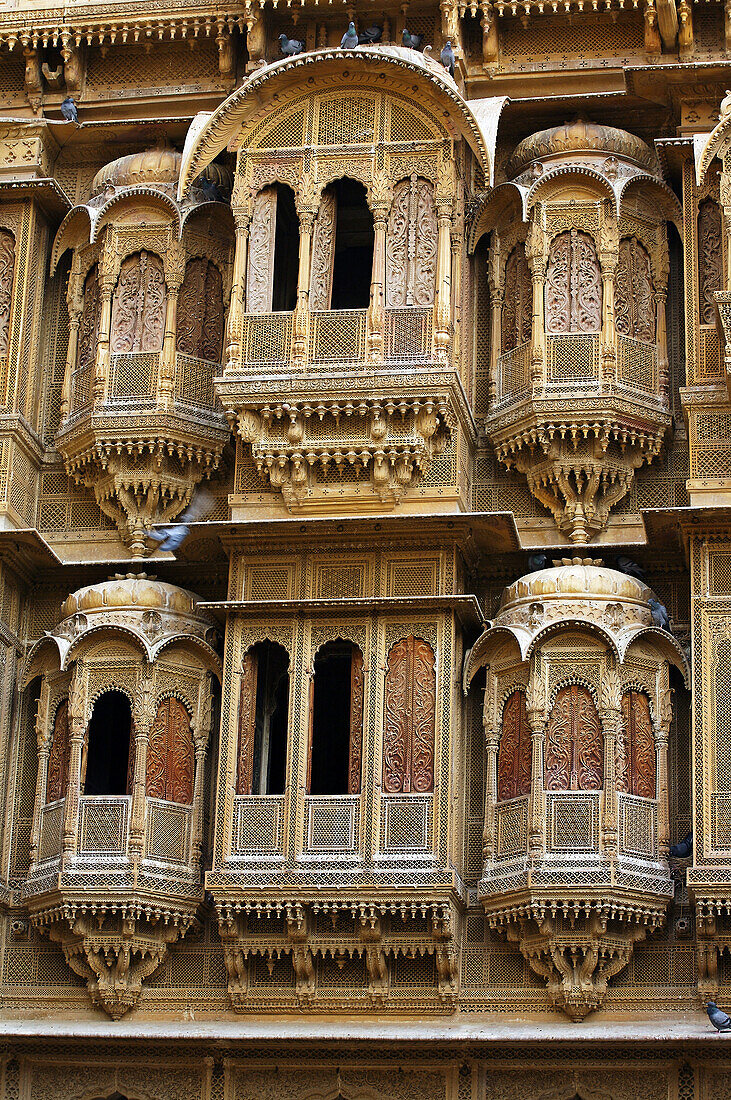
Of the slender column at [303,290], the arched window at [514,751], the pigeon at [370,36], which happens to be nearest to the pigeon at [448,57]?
the pigeon at [370,36]

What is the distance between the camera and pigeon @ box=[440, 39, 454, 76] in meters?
21.9

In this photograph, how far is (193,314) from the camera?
22.5 m

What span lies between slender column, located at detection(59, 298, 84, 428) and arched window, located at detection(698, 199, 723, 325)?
18.5 ft

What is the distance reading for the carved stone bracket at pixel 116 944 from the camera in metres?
20.5

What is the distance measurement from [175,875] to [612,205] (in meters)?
6.88

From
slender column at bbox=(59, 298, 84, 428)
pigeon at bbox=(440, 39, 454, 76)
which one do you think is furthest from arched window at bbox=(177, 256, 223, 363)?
pigeon at bbox=(440, 39, 454, 76)

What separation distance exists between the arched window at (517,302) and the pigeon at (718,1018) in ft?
20.0

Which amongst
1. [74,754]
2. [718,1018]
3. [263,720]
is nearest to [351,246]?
[263,720]

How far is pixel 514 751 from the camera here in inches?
810

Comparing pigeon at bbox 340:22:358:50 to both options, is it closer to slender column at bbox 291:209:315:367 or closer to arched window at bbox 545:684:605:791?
slender column at bbox 291:209:315:367

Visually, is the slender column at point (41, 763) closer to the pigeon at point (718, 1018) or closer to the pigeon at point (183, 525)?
the pigeon at point (183, 525)

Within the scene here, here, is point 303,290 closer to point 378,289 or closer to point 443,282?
point 378,289

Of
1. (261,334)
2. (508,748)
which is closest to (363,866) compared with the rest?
(508,748)

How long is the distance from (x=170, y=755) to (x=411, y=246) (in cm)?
484
